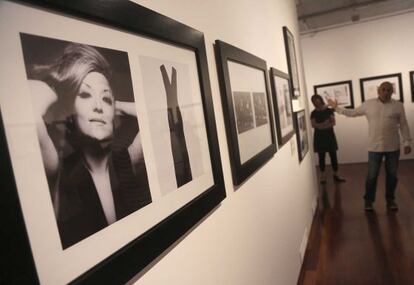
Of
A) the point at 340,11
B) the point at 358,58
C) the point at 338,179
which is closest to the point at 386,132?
the point at 338,179

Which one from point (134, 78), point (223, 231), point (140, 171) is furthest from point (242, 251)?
point (134, 78)

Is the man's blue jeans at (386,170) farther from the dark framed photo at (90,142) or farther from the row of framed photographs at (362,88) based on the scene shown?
the dark framed photo at (90,142)

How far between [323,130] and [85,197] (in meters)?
5.30

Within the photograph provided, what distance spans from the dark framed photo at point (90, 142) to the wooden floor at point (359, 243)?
7.24 feet

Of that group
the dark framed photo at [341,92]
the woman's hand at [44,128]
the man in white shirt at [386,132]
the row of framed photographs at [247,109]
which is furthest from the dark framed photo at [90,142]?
the dark framed photo at [341,92]

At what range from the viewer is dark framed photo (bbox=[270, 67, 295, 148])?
2.11m

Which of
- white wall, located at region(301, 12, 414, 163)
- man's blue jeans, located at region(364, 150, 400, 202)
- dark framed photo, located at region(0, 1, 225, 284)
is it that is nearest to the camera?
dark framed photo, located at region(0, 1, 225, 284)

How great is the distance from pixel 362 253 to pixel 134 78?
2986 millimetres

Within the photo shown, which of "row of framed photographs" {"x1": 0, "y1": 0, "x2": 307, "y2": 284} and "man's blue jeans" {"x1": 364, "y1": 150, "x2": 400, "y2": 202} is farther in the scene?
"man's blue jeans" {"x1": 364, "y1": 150, "x2": 400, "y2": 202}

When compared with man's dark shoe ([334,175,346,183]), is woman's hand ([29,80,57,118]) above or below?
above

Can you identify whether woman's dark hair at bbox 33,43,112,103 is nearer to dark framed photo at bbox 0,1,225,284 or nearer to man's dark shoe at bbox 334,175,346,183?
dark framed photo at bbox 0,1,225,284

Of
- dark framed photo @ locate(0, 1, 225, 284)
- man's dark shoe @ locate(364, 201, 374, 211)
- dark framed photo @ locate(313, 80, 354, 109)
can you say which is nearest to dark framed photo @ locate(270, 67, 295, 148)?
dark framed photo @ locate(0, 1, 225, 284)

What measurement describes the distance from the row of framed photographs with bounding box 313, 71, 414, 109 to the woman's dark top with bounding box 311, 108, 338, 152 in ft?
4.88

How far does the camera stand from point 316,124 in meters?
5.37
